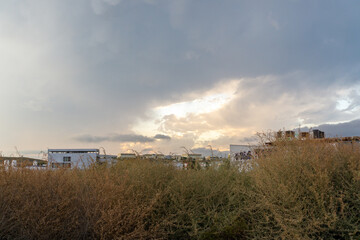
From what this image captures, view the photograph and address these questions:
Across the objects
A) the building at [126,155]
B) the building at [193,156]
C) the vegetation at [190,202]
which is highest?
the building at [126,155]

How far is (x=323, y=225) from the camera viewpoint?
15.2ft

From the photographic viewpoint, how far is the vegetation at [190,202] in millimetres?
4402

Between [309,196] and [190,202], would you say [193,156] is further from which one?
[309,196]

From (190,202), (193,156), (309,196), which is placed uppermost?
(193,156)

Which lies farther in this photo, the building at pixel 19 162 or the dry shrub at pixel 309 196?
the building at pixel 19 162

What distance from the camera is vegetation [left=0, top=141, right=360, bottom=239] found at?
14.4 feet

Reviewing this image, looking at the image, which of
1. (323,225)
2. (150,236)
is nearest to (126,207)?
(150,236)

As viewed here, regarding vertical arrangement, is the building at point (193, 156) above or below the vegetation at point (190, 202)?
above

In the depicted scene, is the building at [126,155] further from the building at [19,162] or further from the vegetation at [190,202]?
the building at [19,162]

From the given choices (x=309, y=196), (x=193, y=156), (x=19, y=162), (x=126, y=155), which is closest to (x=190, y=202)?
(x=309, y=196)

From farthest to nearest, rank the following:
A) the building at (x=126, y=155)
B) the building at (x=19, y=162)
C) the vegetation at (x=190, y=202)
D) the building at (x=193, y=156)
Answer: the building at (x=193, y=156) < the building at (x=126, y=155) < the building at (x=19, y=162) < the vegetation at (x=190, y=202)

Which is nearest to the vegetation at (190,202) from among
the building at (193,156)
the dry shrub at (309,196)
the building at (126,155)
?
the dry shrub at (309,196)

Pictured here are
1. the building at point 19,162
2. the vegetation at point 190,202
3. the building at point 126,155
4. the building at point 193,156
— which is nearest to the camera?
the vegetation at point 190,202

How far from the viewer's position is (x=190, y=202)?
5.07m
